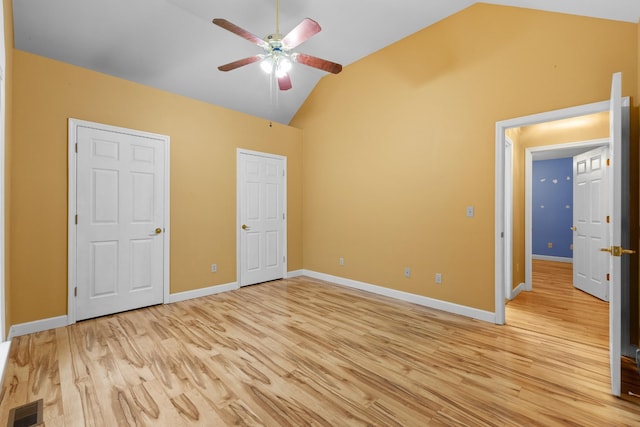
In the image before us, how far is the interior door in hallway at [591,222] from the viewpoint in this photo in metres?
3.72

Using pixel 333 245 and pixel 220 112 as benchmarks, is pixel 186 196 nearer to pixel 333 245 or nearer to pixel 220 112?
pixel 220 112

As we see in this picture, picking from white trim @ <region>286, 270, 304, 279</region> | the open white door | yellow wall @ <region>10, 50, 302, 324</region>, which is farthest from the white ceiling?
white trim @ <region>286, 270, 304, 279</region>

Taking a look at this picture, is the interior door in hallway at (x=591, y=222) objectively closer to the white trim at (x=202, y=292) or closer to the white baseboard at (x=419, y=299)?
the white baseboard at (x=419, y=299)

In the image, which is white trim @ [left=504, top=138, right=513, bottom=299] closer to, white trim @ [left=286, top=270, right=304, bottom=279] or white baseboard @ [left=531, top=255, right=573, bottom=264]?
white trim @ [left=286, top=270, right=304, bottom=279]

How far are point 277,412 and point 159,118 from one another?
3.61 meters

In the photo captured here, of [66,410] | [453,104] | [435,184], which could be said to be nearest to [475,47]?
[453,104]

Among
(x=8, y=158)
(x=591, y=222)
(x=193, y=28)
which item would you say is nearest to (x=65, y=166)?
(x=8, y=158)

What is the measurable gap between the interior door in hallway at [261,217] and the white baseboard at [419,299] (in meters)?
0.96

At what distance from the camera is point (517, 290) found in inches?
160

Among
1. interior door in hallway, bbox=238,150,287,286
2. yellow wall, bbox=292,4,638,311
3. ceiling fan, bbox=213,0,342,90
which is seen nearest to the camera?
ceiling fan, bbox=213,0,342,90

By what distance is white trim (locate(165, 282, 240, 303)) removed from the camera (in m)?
3.74

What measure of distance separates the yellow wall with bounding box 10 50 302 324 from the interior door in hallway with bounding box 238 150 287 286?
17cm

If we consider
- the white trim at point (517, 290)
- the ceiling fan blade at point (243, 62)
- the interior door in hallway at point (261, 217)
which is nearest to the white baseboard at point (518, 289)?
the white trim at point (517, 290)

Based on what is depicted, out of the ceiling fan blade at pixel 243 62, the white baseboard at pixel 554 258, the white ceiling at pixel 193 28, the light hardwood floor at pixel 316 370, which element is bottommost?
the light hardwood floor at pixel 316 370
